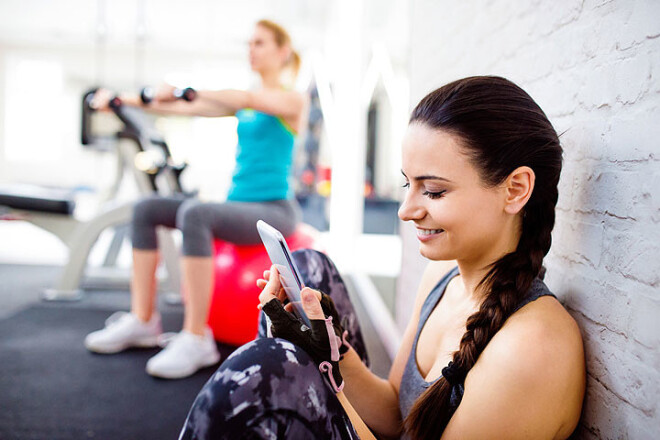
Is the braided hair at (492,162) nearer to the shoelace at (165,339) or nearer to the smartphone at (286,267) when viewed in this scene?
the smartphone at (286,267)

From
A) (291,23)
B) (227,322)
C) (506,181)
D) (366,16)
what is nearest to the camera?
(506,181)

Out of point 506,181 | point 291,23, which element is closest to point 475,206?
point 506,181

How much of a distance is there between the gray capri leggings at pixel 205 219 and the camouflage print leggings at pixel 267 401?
1412mm

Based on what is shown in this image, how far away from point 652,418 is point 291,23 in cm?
763

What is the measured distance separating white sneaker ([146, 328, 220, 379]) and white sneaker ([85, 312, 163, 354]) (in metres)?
0.25

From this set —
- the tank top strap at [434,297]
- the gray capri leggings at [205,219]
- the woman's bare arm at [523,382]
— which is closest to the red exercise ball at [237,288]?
the gray capri leggings at [205,219]

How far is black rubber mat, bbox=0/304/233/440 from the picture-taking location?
1.66 meters

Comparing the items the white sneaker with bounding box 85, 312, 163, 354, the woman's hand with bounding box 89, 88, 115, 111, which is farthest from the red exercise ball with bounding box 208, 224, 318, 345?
the woman's hand with bounding box 89, 88, 115, 111

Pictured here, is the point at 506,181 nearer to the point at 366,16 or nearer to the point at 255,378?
the point at 255,378

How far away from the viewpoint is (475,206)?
820mm

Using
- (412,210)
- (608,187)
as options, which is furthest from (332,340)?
(608,187)

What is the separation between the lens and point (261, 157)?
90.3 inches

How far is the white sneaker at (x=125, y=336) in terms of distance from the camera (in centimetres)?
234

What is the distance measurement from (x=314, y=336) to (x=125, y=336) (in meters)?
1.75
